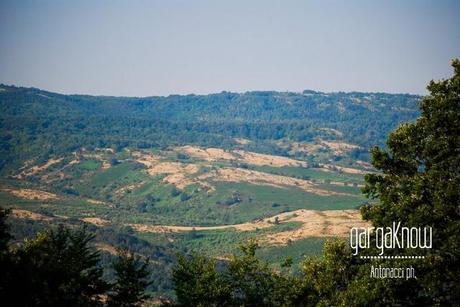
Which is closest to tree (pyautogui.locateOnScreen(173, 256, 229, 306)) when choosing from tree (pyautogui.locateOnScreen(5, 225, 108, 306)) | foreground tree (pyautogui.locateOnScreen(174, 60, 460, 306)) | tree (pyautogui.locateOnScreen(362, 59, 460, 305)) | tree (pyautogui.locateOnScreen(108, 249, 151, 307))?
foreground tree (pyautogui.locateOnScreen(174, 60, 460, 306))

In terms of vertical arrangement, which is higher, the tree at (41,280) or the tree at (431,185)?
the tree at (431,185)

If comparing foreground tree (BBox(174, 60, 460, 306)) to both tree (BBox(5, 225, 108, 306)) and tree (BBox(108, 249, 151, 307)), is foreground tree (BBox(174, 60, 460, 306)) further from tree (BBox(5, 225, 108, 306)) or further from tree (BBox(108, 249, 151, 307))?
tree (BBox(5, 225, 108, 306))

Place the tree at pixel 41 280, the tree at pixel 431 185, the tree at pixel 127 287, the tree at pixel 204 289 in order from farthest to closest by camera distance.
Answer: the tree at pixel 127 287 → the tree at pixel 204 289 → the tree at pixel 431 185 → the tree at pixel 41 280

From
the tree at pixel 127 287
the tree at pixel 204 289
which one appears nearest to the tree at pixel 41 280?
the tree at pixel 127 287

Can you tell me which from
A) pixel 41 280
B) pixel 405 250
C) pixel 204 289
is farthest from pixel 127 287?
pixel 405 250

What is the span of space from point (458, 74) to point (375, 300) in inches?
872

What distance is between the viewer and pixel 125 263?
205ft

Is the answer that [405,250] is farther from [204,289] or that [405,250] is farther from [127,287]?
[127,287]

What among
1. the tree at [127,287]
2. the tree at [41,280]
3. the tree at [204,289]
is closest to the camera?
the tree at [41,280]

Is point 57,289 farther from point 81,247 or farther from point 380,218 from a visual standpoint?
point 380,218

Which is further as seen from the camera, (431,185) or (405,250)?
(431,185)

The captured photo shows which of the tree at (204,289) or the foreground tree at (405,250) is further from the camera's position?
the tree at (204,289)

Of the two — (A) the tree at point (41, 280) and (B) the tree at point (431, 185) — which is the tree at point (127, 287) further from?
(B) the tree at point (431, 185)

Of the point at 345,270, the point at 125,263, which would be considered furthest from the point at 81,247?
the point at 345,270
